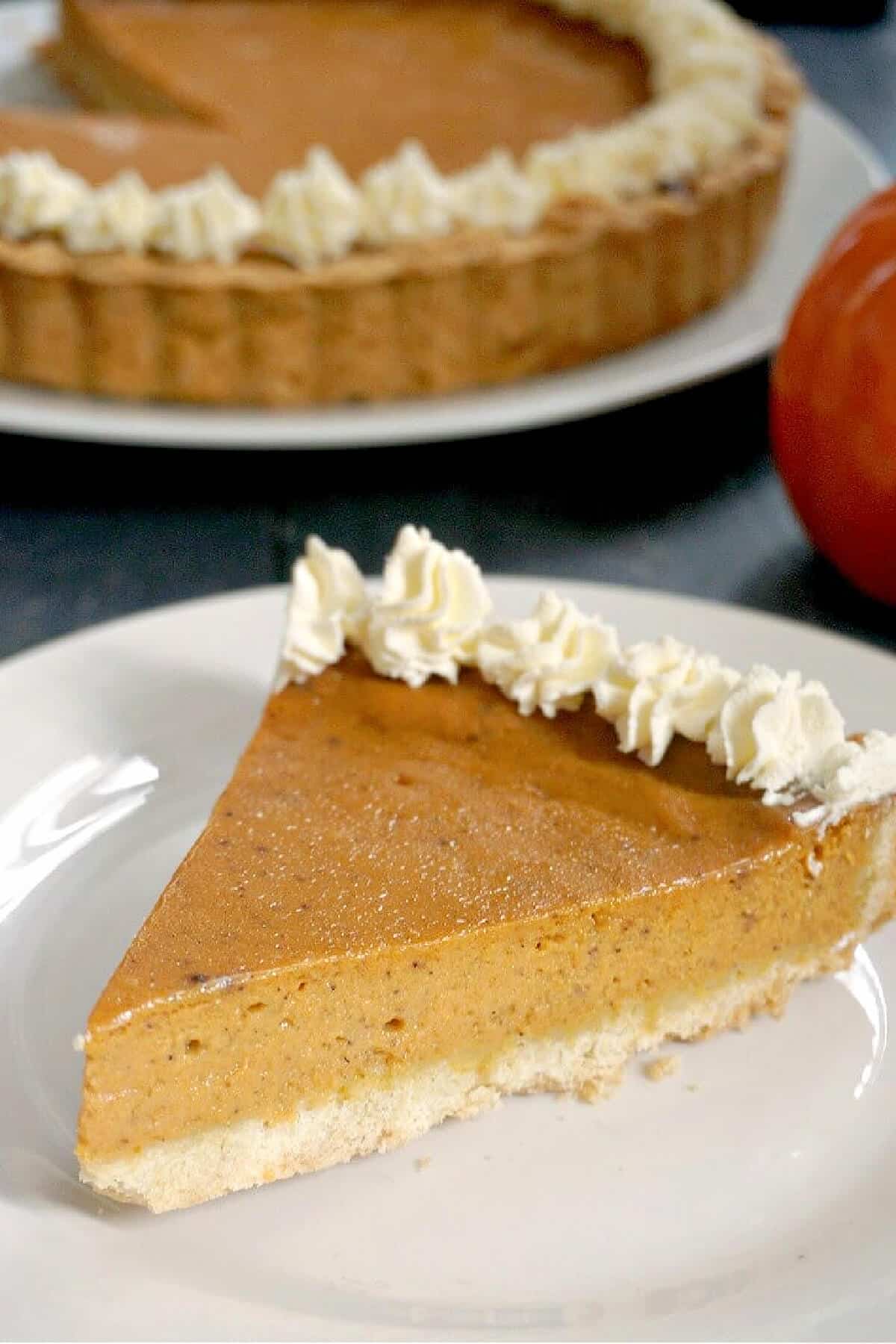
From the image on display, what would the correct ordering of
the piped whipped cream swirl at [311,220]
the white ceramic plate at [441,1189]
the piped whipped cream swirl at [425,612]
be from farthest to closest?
the piped whipped cream swirl at [311,220] → the piped whipped cream swirl at [425,612] → the white ceramic plate at [441,1189]

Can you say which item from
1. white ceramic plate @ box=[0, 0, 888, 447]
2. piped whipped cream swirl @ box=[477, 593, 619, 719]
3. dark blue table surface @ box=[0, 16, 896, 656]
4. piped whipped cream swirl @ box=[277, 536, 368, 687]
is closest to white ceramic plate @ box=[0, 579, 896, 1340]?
piped whipped cream swirl @ box=[277, 536, 368, 687]

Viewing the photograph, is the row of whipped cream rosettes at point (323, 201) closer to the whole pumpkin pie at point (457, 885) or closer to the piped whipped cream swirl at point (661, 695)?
the whole pumpkin pie at point (457, 885)

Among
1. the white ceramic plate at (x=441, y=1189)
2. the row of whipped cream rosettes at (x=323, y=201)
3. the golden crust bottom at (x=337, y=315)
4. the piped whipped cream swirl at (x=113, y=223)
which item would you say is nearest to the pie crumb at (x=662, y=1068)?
the white ceramic plate at (x=441, y=1189)

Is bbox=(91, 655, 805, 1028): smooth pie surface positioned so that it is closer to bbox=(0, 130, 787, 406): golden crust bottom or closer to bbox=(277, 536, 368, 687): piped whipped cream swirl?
bbox=(277, 536, 368, 687): piped whipped cream swirl

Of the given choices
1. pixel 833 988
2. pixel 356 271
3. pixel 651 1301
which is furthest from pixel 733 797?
pixel 356 271

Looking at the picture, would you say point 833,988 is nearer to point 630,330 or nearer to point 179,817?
point 179,817

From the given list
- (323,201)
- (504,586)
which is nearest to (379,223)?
(323,201)
